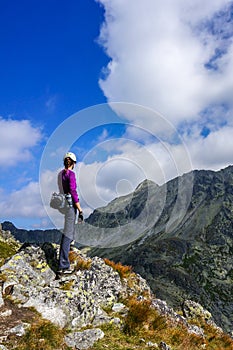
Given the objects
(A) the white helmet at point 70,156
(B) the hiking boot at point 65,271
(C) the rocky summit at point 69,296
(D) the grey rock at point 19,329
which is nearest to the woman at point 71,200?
(A) the white helmet at point 70,156

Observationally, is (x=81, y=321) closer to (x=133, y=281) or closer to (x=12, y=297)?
(x=12, y=297)

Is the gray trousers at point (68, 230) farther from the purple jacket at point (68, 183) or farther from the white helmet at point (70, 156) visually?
the white helmet at point (70, 156)

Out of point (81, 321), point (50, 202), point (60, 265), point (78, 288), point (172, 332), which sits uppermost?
point (50, 202)

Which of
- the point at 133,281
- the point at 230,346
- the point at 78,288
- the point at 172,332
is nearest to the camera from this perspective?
the point at 172,332

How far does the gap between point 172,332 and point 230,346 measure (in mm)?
4006

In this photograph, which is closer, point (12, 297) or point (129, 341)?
point (129, 341)

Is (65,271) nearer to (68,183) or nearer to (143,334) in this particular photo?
(68,183)

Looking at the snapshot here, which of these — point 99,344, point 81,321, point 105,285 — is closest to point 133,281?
point 105,285

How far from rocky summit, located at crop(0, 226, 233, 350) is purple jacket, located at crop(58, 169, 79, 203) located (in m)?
3.31

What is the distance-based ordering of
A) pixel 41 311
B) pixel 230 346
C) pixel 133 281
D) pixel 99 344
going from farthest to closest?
pixel 133 281 → pixel 230 346 → pixel 41 311 → pixel 99 344

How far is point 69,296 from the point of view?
468 inches

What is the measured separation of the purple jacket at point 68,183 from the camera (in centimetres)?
1335

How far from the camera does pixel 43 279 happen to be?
44.3 ft

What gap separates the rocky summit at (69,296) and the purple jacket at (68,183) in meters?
3.31
